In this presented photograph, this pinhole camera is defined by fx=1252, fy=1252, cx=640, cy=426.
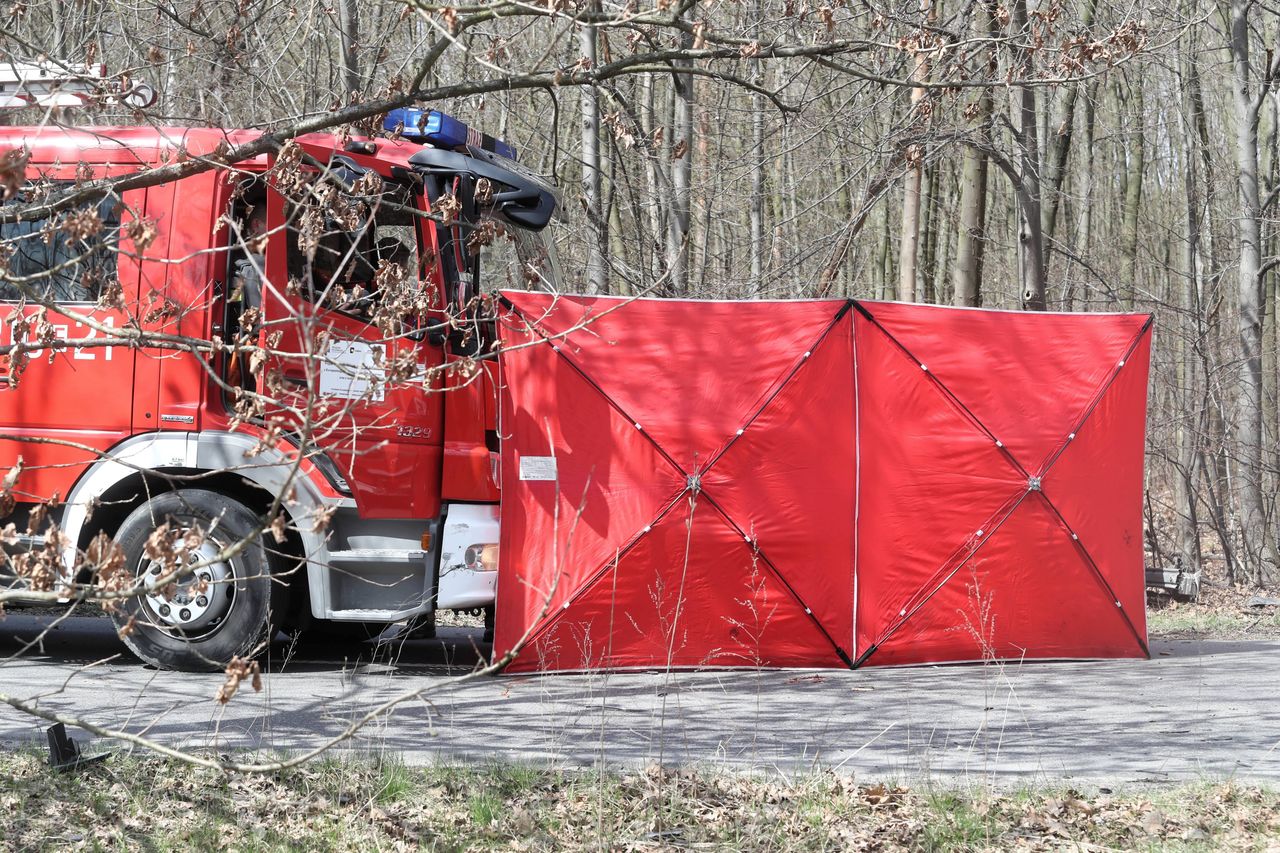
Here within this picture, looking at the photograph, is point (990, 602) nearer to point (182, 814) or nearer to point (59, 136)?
point (182, 814)

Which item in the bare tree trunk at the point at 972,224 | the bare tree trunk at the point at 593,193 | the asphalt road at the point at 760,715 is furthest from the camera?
the bare tree trunk at the point at 972,224

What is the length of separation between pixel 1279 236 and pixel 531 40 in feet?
35.0

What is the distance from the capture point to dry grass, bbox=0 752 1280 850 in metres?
4.61

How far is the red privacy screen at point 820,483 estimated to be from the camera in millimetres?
7867

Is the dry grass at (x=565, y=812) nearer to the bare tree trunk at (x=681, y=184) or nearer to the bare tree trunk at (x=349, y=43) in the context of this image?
the bare tree trunk at (x=681, y=184)

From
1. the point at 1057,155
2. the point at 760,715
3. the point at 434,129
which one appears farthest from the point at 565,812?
the point at 1057,155

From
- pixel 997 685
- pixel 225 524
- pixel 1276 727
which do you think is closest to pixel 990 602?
pixel 997 685

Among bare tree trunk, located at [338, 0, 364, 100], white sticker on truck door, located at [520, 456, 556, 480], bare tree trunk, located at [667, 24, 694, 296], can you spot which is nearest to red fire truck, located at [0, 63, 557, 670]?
white sticker on truck door, located at [520, 456, 556, 480]

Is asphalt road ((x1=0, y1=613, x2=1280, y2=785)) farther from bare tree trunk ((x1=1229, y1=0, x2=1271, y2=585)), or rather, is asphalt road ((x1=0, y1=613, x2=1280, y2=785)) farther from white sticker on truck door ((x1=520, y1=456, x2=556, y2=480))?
bare tree trunk ((x1=1229, y1=0, x2=1271, y2=585))

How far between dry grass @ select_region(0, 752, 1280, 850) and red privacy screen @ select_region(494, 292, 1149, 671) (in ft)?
8.65

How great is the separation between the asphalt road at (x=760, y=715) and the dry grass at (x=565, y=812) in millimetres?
270

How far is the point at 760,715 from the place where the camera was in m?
6.64

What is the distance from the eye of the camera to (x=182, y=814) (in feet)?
15.6

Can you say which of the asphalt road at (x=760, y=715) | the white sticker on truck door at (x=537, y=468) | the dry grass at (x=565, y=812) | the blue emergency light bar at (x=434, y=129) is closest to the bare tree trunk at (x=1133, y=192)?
the asphalt road at (x=760, y=715)
